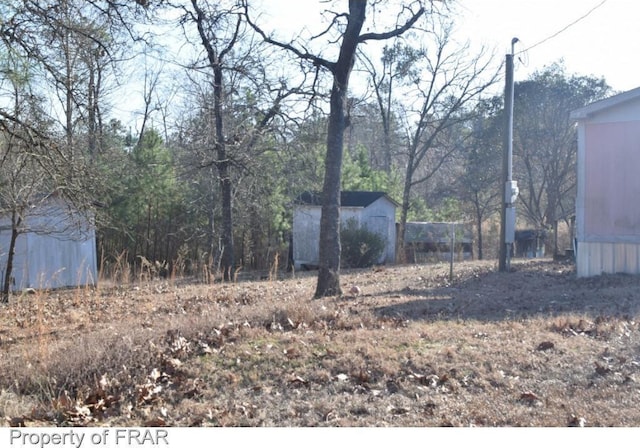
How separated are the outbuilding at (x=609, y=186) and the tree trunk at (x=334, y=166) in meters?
6.73

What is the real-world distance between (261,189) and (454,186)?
1514 centimetres

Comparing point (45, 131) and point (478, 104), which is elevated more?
point (478, 104)

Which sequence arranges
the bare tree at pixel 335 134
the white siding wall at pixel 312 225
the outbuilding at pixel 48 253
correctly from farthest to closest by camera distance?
the white siding wall at pixel 312 225 → the outbuilding at pixel 48 253 → the bare tree at pixel 335 134

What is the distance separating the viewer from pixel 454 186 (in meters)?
34.7

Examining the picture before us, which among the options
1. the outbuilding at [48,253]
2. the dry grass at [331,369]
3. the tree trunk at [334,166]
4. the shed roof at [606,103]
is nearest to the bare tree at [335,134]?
the tree trunk at [334,166]

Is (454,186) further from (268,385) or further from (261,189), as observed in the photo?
(268,385)

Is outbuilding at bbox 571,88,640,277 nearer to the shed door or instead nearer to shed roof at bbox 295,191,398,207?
shed roof at bbox 295,191,398,207

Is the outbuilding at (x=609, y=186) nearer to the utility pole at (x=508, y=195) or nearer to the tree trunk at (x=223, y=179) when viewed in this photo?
the utility pole at (x=508, y=195)

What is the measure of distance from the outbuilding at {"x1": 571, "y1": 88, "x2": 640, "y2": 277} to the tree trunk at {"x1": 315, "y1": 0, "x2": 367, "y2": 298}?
6.73 m

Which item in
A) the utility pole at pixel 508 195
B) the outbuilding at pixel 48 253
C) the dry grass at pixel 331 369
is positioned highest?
the utility pole at pixel 508 195

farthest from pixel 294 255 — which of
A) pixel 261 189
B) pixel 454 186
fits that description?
pixel 454 186

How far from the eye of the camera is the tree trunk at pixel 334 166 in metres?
12.3

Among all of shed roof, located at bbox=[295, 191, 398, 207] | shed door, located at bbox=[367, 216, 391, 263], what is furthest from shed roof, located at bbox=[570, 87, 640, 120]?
shed door, located at bbox=[367, 216, 391, 263]

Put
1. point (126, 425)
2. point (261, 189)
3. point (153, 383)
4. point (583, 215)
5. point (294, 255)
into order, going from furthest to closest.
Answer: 1. point (294, 255)
2. point (261, 189)
3. point (583, 215)
4. point (153, 383)
5. point (126, 425)
